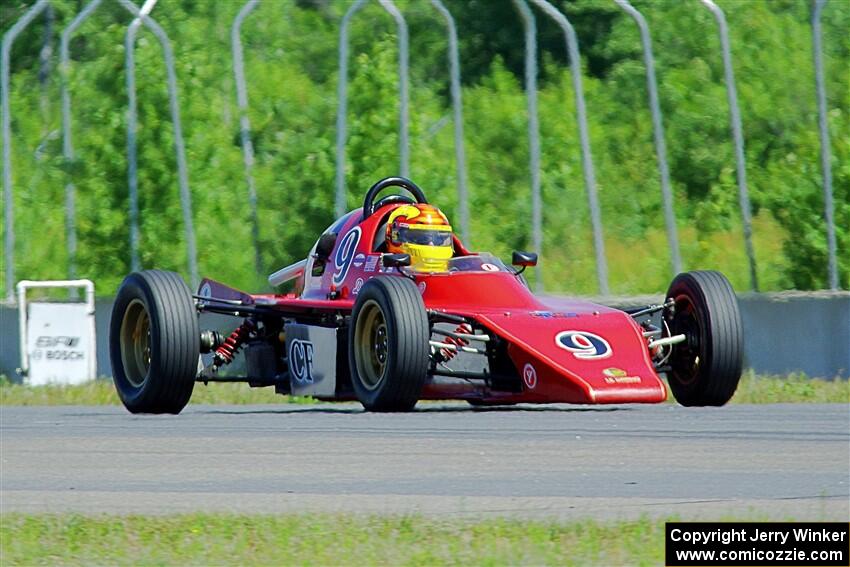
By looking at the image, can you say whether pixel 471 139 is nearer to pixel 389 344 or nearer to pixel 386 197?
pixel 386 197

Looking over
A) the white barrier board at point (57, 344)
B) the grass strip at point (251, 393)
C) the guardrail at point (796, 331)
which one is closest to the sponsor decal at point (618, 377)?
the grass strip at point (251, 393)

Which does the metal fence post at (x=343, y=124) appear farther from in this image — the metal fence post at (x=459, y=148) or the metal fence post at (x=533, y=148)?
the metal fence post at (x=533, y=148)

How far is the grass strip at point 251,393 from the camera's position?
681 inches

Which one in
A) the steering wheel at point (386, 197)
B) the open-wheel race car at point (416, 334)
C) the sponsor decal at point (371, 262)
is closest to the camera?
the open-wheel race car at point (416, 334)

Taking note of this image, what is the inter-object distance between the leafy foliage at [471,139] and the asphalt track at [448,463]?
25.7ft

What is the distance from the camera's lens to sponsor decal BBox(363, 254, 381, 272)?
1477cm

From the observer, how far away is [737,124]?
20.3 meters

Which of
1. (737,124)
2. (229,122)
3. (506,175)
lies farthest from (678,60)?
(737,124)

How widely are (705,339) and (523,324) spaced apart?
4.91 ft

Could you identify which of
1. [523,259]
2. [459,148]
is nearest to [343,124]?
[459,148]

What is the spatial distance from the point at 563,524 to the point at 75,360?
13.0m

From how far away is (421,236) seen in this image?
49.1 feet

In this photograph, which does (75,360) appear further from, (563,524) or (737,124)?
(563,524)

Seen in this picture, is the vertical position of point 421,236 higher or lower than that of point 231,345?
higher
